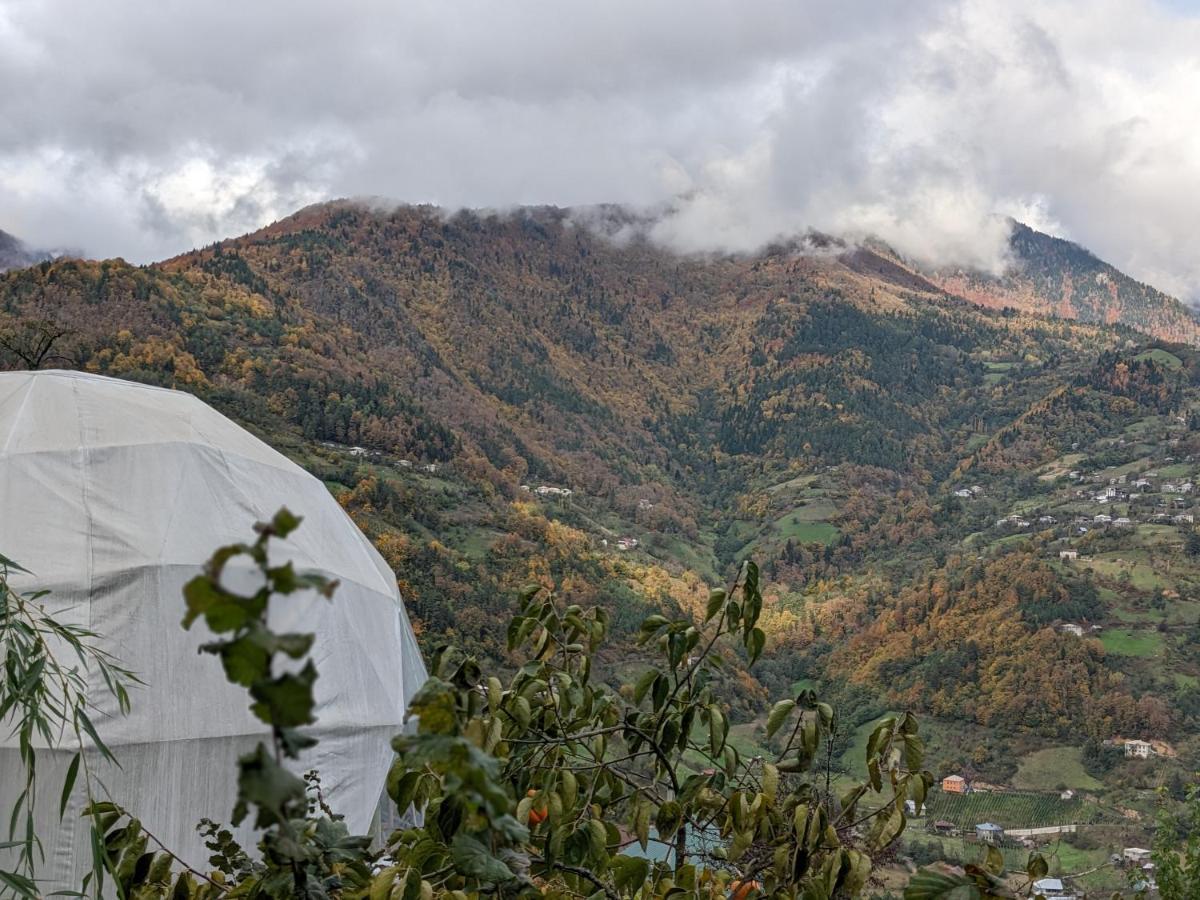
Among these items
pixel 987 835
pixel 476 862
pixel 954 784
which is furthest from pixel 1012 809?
pixel 476 862

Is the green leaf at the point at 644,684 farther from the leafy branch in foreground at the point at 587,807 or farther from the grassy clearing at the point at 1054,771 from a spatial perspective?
the grassy clearing at the point at 1054,771

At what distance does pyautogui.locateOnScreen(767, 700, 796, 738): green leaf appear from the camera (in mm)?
2649

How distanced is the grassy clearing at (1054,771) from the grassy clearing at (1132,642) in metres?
9.75

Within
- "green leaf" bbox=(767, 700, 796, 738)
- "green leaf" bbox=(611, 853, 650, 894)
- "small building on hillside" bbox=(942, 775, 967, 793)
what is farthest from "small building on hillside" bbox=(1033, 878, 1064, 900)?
"small building on hillside" bbox=(942, 775, 967, 793)

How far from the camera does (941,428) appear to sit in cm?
12075

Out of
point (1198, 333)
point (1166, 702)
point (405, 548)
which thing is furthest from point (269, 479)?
point (1198, 333)

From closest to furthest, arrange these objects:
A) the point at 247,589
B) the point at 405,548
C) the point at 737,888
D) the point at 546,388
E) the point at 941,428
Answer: the point at 247,589 → the point at 737,888 → the point at 405,548 → the point at 546,388 → the point at 941,428

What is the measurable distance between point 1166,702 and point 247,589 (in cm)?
5177

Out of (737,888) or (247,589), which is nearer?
(247,589)

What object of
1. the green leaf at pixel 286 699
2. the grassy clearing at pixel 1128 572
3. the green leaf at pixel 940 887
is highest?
the green leaf at pixel 286 699

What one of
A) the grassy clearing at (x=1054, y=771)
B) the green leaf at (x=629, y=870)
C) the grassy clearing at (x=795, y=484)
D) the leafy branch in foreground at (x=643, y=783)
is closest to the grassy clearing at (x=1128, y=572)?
the grassy clearing at (x=1054, y=771)

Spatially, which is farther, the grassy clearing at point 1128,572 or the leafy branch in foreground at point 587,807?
the grassy clearing at point 1128,572

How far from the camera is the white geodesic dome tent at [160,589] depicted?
712 centimetres

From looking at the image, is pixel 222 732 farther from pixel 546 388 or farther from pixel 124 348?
pixel 546 388
